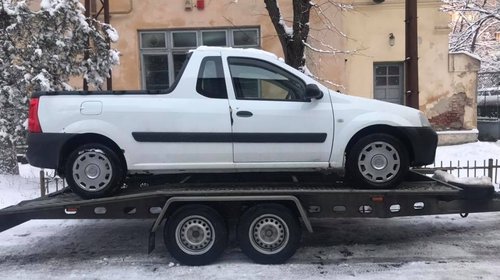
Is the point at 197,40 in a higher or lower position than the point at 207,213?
higher

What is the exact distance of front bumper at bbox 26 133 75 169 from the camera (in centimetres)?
554

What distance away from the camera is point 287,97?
5.81m

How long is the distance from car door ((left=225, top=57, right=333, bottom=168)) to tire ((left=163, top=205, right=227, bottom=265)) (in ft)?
2.19

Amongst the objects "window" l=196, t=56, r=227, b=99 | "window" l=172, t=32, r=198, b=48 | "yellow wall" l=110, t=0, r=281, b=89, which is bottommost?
"window" l=196, t=56, r=227, b=99

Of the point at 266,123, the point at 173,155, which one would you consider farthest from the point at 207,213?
the point at 266,123

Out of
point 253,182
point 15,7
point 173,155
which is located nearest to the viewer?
point 173,155

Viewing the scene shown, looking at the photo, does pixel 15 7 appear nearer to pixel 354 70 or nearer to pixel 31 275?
pixel 31 275

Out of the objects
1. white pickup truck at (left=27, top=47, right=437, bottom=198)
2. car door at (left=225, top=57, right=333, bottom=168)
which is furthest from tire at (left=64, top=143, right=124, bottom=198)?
car door at (left=225, top=57, right=333, bottom=168)

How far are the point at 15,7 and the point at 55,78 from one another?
1.40 metres

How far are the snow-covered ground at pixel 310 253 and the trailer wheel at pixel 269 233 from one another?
129 millimetres

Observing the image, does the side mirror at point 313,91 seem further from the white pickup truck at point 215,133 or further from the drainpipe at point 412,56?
the drainpipe at point 412,56

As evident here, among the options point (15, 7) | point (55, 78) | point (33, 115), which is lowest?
point (33, 115)

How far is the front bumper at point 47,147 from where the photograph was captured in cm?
554

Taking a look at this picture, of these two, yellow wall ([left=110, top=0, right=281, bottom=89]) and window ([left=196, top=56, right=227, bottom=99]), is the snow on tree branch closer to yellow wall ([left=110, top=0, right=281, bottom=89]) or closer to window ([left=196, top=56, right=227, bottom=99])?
window ([left=196, top=56, right=227, bottom=99])
